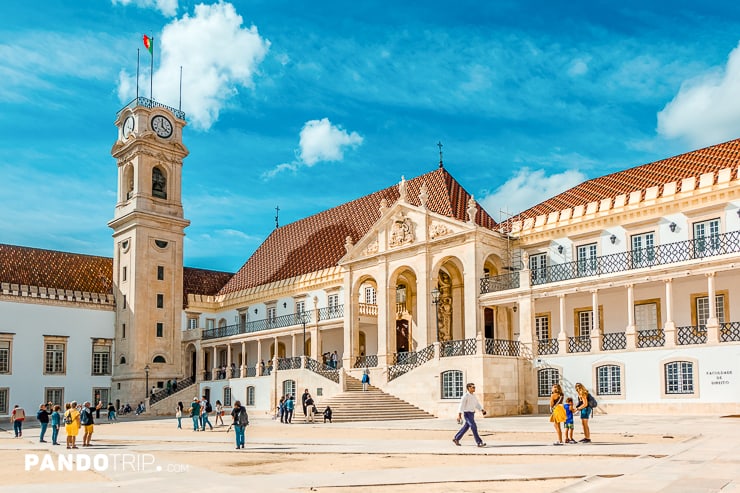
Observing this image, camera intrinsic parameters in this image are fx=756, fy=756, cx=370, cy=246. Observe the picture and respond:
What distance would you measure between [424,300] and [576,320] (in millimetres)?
6182

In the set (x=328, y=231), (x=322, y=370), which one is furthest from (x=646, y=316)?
(x=328, y=231)

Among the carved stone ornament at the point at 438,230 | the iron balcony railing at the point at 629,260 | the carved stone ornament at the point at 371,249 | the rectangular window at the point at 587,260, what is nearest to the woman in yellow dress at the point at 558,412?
the iron balcony railing at the point at 629,260

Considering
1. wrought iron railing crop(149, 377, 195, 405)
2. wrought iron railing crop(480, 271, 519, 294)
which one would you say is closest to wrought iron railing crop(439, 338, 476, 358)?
wrought iron railing crop(480, 271, 519, 294)

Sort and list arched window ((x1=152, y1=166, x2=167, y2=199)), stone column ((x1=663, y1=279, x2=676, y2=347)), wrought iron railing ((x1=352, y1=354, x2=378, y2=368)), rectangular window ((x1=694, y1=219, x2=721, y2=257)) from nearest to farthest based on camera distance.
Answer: stone column ((x1=663, y1=279, x2=676, y2=347)) < rectangular window ((x1=694, y1=219, x2=721, y2=257)) < wrought iron railing ((x1=352, y1=354, x2=378, y2=368)) < arched window ((x1=152, y1=166, x2=167, y2=199))

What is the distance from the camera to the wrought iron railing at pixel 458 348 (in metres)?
27.3

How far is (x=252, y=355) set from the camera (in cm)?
4444

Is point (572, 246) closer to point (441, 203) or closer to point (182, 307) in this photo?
point (441, 203)

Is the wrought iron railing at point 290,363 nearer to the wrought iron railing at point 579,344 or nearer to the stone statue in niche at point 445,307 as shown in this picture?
the stone statue in niche at point 445,307

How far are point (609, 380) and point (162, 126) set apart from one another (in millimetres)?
31947

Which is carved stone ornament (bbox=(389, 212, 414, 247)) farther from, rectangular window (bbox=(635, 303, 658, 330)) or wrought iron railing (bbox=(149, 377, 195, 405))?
wrought iron railing (bbox=(149, 377, 195, 405))

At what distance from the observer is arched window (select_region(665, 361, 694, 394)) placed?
23.0 m

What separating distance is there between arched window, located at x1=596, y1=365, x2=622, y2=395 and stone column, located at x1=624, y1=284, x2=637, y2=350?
958 millimetres

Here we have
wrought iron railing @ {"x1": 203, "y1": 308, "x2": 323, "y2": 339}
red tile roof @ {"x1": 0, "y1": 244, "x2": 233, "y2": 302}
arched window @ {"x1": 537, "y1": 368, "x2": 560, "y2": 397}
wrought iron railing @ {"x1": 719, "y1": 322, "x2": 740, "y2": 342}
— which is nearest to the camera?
wrought iron railing @ {"x1": 719, "y1": 322, "x2": 740, "y2": 342}

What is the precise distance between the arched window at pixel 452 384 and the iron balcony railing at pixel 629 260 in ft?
13.0
